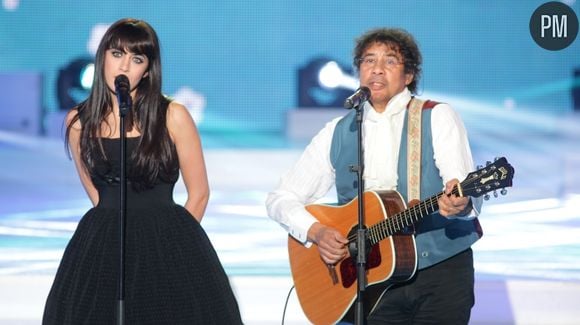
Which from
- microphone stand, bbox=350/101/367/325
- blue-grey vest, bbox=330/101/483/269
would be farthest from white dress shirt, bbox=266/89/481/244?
microphone stand, bbox=350/101/367/325

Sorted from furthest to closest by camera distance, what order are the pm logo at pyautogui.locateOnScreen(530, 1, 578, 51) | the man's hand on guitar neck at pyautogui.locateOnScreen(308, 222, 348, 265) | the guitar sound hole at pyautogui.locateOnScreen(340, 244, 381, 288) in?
1. the pm logo at pyautogui.locateOnScreen(530, 1, 578, 51)
2. the man's hand on guitar neck at pyautogui.locateOnScreen(308, 222, 348, 265)
3. the guitar sound hole at pyautogui.locateOnScreen(340, 244, 381, 288)

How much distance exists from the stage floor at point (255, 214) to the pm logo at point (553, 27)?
47 centimetres

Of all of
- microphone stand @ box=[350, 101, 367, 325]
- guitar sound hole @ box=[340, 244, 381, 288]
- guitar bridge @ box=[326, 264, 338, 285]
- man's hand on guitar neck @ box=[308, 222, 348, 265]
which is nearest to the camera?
microphone stand @ box=[350, 101, 367, 325]

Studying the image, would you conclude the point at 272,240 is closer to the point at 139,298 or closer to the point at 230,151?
the point at 230,151

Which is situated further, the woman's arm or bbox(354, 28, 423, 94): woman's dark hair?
bbox(354, 28, 423, 94): woman's dark hair

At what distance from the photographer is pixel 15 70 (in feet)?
20.7

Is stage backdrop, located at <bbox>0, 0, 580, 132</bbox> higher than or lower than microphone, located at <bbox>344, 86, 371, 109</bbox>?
higher

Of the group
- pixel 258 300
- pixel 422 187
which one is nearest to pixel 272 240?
pixel 258 300

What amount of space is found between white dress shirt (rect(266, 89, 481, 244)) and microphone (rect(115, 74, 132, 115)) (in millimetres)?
1165

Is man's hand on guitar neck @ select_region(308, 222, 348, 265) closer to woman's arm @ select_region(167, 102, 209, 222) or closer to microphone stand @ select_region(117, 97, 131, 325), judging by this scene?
woman's arm @ select_region(167, 102, 209, 222)

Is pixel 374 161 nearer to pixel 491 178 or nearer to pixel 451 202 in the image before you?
pixel 451 202

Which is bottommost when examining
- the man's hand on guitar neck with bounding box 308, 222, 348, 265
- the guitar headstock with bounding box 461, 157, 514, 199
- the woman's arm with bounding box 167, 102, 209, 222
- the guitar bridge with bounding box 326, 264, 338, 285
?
the guitar bridge with bounding box 326, 264, 338, 285

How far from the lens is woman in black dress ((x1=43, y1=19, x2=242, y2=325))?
3.68m

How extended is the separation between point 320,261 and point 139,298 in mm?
1110
